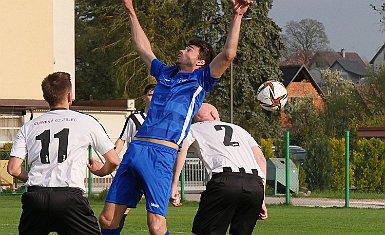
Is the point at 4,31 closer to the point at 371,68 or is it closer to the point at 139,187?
the point at 371,68

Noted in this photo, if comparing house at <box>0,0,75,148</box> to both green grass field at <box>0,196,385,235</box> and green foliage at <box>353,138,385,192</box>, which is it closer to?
green foliage at <box>353,138,385,192</box>

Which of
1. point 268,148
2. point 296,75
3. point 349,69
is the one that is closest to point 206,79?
point 268,148

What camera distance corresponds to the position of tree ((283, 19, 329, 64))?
108 metres

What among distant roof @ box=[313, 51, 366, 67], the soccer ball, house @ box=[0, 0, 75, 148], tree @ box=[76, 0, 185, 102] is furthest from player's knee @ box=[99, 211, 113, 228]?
distant roof @ box=[313, 51, 366, 67]

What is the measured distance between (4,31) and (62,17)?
13.1 ft

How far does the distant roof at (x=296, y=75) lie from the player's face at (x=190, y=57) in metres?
79.3

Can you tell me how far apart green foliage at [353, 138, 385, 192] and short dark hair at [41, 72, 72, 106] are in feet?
77.7

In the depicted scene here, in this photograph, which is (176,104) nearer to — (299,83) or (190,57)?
(190,57)

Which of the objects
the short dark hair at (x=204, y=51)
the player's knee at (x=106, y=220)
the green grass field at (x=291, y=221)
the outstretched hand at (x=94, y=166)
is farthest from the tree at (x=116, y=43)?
the player's knee at (x=106, y=220)

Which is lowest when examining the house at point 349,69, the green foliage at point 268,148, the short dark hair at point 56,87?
the green foliage at point 268,148

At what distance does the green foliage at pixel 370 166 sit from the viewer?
3162 cm

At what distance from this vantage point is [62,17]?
52844 millimetres

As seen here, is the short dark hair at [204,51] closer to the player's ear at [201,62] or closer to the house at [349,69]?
the player's ear at [201,62]

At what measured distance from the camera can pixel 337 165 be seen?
3145cm
